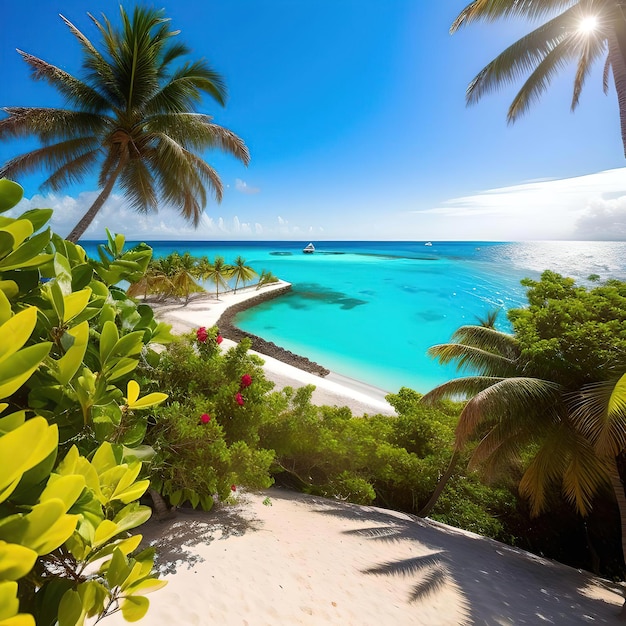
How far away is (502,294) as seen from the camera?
32969 mm

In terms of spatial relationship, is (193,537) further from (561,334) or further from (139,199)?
(139,199)

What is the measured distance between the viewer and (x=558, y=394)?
511cm

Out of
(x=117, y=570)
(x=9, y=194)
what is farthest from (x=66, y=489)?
(x=9, y=194)

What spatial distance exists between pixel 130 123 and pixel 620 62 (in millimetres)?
12229

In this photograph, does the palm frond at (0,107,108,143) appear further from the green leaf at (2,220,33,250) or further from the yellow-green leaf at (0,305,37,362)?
the yellow-green leaf at (0,305,37,362)

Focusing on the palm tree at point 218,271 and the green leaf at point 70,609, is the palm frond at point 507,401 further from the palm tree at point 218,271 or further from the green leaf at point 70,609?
the palm tree at point 218,271

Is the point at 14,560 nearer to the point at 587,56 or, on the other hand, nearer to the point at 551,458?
the point at 551,458

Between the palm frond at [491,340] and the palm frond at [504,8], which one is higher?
the palm frond at [504,8]

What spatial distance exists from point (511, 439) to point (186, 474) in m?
5.24

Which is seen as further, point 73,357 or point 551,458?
point 551,458

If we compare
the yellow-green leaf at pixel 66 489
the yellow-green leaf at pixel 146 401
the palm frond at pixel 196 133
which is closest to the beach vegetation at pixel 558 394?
the yellow-green leaf at pixel 146 401

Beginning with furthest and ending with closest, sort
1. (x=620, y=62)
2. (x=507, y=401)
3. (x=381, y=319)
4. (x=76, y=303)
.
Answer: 1. (x=381, y=319)
2. (x=620, y=62)
3. (x=507, y=401)
4. (x=76, y=303)

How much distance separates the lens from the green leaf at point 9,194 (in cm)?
72

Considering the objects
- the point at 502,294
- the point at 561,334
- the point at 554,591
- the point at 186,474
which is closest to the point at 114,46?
the point at 186,474
